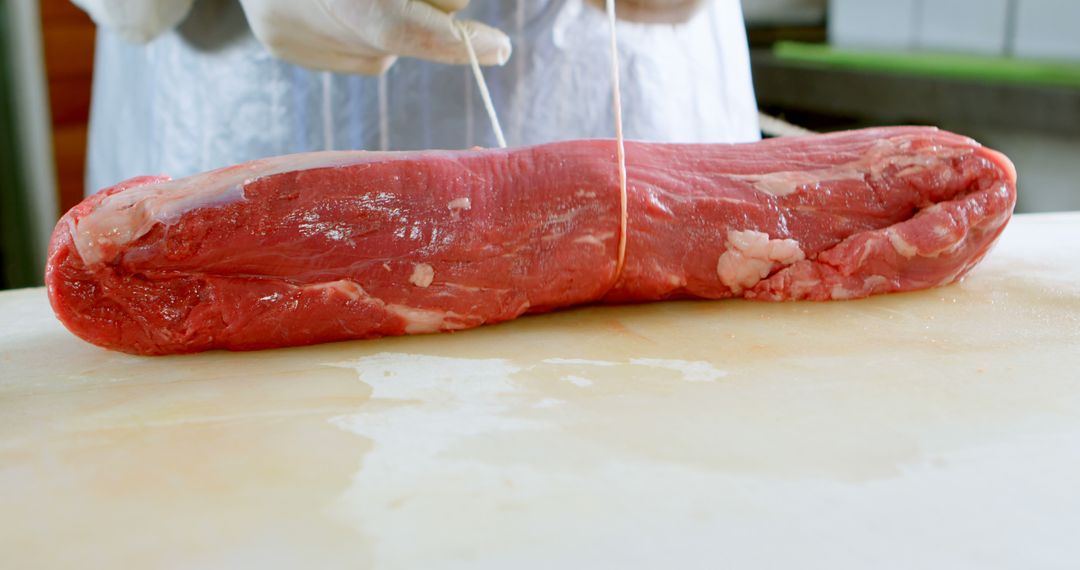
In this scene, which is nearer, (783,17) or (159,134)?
(159,134)

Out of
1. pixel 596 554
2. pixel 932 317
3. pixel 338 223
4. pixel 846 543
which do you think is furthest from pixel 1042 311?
pixel 338 223

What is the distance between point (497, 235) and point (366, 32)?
0.65 metres

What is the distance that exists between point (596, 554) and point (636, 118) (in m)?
1.70

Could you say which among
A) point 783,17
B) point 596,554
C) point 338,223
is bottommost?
point 596,554

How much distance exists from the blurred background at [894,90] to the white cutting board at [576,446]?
2.27 m

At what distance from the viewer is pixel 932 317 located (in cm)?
167

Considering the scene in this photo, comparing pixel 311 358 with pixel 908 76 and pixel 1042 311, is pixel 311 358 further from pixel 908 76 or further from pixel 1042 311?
pixel 908 76

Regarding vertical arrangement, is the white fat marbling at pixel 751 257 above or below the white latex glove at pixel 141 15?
below

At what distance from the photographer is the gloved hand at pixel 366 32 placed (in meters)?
2.00

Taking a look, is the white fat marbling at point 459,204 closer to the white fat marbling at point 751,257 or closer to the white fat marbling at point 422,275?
the white fat marbling at point 422,275

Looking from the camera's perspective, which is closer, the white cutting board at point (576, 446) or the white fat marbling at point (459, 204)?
the white cutting board at point (576, 446)

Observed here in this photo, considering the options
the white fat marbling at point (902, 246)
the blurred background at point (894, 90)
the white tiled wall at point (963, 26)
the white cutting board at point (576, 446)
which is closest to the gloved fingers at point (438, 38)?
the white cutting board at point (576, 446)

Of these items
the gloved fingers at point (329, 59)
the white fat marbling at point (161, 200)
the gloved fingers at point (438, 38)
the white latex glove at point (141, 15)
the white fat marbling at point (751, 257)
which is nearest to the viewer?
the white fat marbling at point (161, 200)

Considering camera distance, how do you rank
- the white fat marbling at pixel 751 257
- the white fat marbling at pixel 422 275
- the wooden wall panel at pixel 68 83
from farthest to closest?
the wooden wall panel at pixel 68 83 → the white fat marbling at pixel 751 257 → the white fat marbling at pixel 422 275
